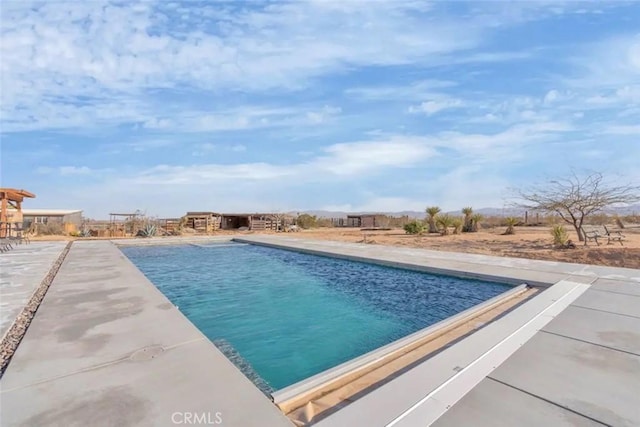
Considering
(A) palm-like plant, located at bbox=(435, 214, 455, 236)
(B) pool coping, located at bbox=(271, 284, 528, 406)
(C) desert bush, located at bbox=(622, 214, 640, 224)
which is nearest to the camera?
(B) pool coping, located at bbox=(271, 284, 528, 406)

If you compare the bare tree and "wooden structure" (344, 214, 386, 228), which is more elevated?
the bare tree

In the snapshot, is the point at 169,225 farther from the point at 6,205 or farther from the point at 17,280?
the point at 17,280

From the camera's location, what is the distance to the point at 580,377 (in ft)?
7.57

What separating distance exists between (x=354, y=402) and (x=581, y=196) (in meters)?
13.7

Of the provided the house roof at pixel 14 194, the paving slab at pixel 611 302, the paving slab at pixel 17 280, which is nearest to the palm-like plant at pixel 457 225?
the paving slab at pixel 611 302

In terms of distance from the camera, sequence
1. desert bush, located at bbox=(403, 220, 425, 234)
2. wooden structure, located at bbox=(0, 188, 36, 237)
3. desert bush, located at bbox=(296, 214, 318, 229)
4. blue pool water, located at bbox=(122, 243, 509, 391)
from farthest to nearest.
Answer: desert bush, located at bbox=(296, 214, 318, 229)
desert bush, located at bbox=(403, 220, 425, 234)
wooden structure, located at bbox=(0, 188, 36, 237)
blue pool water, located at bbox=(122, 243, 509, 391)

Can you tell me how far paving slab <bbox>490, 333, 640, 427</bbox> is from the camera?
1.96 metres

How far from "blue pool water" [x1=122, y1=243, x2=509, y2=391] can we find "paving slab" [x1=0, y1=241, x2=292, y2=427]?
0.74 meters

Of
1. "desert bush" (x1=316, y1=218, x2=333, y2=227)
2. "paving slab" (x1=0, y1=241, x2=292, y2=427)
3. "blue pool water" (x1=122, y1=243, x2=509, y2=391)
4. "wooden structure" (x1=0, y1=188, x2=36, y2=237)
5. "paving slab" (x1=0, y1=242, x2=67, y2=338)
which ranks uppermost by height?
"wooden structure" (x1=0, y1=188, x2=36, y2=237)

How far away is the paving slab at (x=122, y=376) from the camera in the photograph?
1809 millimetres

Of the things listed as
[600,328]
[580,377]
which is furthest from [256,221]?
[580,377]

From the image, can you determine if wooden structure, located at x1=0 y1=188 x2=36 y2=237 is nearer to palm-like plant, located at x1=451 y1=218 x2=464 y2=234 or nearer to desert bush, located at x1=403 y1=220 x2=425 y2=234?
desert bush, located at x1=403 y1=220 x2=425 y2=234

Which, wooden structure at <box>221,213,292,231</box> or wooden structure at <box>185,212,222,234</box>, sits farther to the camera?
wooden structure at <box>221,213,292,231</box>

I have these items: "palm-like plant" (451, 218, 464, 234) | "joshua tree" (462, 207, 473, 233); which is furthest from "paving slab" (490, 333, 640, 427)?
"joshua tree" (462, 207, 473, 233)
